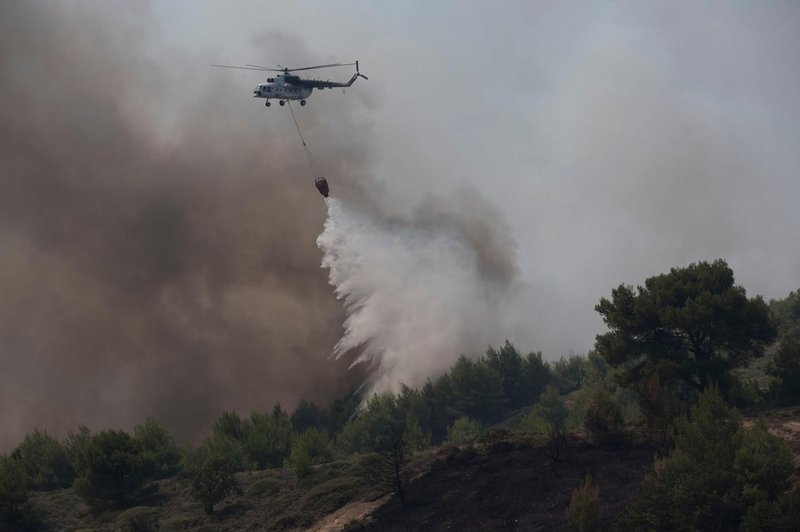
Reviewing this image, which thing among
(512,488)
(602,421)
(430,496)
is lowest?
(512,488)

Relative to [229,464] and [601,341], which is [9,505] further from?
[601,341]

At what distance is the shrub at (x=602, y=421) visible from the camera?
45.5 meters

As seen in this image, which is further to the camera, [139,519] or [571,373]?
[571,373]

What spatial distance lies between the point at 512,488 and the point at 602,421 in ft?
23.0

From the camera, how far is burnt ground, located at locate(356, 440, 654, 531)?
3782 centimetres

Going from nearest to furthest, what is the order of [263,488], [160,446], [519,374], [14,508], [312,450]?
1. [263,488]
2. [14,508]
3. [312,450]
4. [160,446]
5. [519,374]

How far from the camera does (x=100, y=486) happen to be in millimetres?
59500

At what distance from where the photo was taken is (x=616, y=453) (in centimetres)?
4400

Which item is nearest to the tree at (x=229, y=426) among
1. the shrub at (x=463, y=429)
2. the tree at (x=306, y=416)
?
the shrub at (x=463, y=429)

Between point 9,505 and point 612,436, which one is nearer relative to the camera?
point 612,436

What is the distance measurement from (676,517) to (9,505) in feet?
151

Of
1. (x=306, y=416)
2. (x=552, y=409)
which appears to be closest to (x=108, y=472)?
(x=552, y=409)

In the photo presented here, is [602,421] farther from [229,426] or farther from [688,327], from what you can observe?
[229,426]

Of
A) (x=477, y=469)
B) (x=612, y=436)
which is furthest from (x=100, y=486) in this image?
(x=612, y=436)
